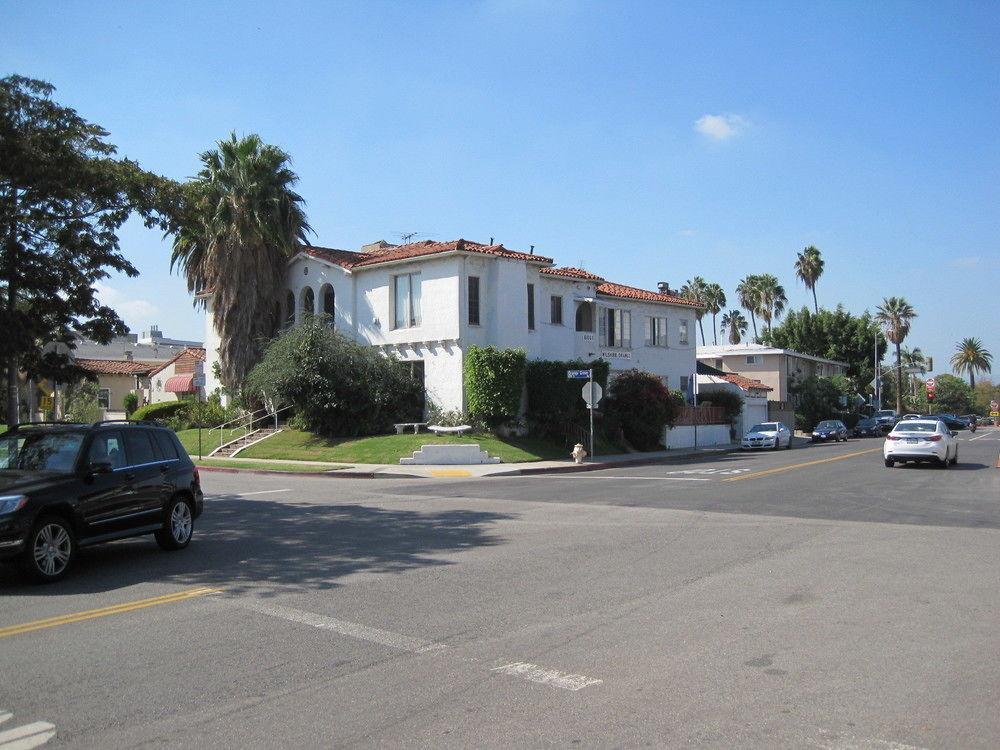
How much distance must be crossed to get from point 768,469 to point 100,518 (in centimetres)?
2094

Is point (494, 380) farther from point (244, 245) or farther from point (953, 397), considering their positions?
point (953, 397)

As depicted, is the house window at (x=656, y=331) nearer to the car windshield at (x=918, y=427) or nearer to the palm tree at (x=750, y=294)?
the car windshield at (x=918, y=427)

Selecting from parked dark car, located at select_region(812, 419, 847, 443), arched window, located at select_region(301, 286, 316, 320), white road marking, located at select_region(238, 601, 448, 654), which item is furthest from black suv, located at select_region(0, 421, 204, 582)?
parked dark car, located at select_region(812, 419, 847, 443)

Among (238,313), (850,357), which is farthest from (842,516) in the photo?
(850,357)

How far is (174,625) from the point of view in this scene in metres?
7.48

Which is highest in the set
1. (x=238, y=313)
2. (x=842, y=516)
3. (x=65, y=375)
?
(x=238, y=313)

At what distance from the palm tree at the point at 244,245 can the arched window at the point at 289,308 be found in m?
0.42

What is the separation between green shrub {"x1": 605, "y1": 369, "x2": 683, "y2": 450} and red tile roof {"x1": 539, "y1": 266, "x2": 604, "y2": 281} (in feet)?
14.9

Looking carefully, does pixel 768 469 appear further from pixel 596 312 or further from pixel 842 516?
pixel 596 312

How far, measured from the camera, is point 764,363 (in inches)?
2557

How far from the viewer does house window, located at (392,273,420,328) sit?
34.5 metres

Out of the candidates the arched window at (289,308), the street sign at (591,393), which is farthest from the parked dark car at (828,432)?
the arched window at (289,308)

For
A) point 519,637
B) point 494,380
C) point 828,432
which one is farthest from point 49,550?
point 828,432

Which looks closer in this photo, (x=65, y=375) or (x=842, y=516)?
(x=842, y=516)
